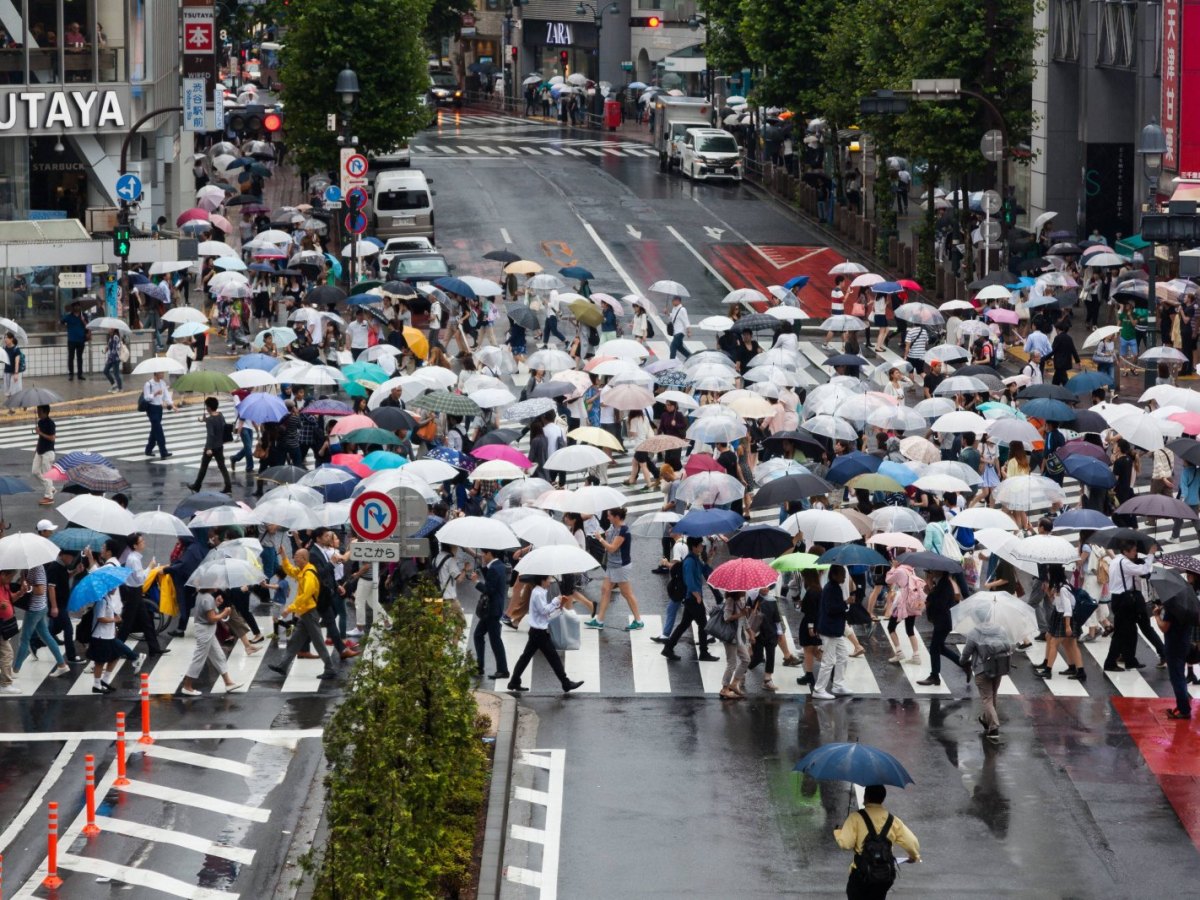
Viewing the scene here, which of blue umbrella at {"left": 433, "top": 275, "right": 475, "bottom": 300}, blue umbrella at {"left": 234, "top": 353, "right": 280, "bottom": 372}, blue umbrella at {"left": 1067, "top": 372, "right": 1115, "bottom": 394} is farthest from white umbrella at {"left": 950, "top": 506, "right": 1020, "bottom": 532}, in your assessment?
blue umbrella at {"left": 433, "top": 275, "right": 475, "bottom": 300}

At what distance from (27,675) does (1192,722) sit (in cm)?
1303

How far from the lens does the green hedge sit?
47.4ft

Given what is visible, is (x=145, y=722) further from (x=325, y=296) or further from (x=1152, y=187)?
(x=325, y=296)

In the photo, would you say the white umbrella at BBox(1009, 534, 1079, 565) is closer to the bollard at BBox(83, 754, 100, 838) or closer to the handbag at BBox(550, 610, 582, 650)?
the handbag at BBox(550, 610, 582, 650)

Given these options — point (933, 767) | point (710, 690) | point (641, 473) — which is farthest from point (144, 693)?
point (641, 473)

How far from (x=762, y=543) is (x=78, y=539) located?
8.04 meters

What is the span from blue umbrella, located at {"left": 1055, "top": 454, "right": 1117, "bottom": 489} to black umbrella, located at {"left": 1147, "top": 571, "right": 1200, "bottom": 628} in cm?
562

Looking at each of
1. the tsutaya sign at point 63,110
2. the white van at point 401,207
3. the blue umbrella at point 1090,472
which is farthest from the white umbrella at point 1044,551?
the white van at point 401,207

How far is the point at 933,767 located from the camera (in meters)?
20.3

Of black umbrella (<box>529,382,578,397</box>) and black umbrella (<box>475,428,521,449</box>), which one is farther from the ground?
black umbrella (<box>529,382,578,397</box>)

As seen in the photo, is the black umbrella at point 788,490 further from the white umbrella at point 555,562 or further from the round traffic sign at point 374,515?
the round traffic sign at point 374,515

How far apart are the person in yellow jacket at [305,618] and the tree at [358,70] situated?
36657 millimetres

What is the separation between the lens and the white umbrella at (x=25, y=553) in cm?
2247

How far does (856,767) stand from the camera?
645 inches
